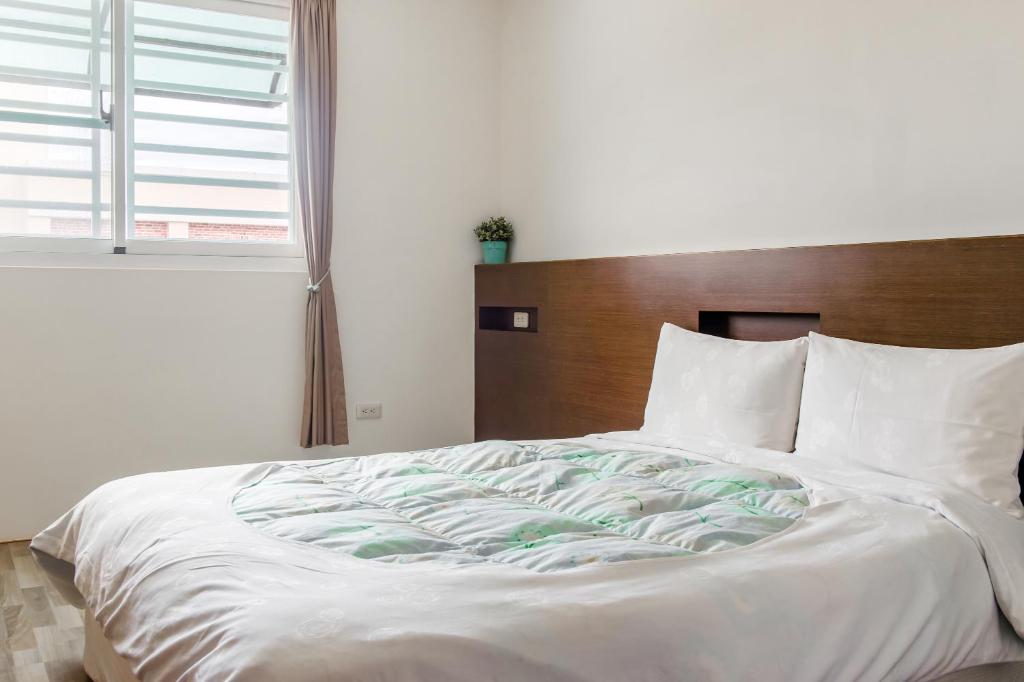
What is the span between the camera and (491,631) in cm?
125

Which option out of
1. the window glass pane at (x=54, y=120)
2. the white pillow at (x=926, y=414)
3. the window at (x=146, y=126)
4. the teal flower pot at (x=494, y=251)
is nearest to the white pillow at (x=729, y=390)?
the white pillow at (x=926, y=414)

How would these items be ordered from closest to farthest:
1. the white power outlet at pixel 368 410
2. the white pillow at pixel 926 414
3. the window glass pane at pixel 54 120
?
1. the white pillow at pixel 926 414
2. the window glass pane at pixel 54 120
3. the white power outlet at pixel 368 410

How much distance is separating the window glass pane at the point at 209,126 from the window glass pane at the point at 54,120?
0.15 metres

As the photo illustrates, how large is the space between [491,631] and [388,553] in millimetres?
393

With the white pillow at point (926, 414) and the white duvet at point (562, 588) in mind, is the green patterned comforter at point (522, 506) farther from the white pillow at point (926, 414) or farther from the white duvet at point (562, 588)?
the white pillow at point (926, 414)

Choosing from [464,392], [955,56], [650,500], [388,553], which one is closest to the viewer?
[388,553]

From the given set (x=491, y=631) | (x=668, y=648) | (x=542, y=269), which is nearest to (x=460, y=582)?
(x=491, y=631)

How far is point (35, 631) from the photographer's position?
102 inches

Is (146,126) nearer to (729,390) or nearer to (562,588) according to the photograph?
(729,390)

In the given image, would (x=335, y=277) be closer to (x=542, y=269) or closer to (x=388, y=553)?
(x=542, y=269)

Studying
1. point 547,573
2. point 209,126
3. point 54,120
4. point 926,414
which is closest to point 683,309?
point 926,414

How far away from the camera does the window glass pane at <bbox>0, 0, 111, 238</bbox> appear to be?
11.7 ft

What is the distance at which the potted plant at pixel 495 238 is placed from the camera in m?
4.46

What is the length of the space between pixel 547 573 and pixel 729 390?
1331 mm
